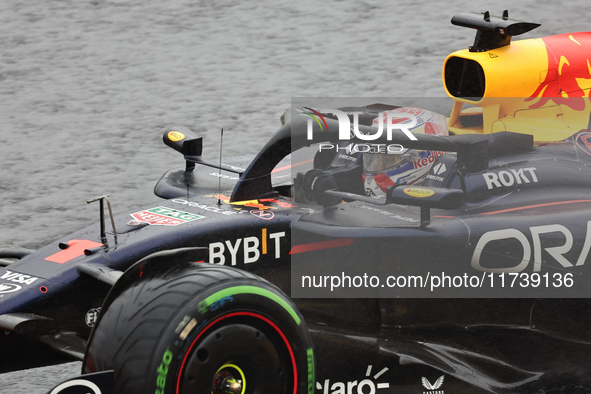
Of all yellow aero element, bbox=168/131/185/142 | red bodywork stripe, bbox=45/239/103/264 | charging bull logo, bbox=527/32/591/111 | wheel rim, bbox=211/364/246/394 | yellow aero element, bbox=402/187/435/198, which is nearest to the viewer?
wheel rim, bbox=211/364/246/394

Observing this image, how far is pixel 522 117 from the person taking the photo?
4.34 meters

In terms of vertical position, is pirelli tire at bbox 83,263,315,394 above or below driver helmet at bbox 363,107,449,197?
below

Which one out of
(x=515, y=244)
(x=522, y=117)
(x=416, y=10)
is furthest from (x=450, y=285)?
(x=416, y=10)

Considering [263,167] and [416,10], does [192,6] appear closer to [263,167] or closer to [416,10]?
[416,10]

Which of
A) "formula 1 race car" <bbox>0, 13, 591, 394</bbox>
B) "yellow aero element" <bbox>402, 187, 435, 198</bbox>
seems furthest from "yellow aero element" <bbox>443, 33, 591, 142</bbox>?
"yellow aero element" <bbox>402, 187, 435, 198</bbox>

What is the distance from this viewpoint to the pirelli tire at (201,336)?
2.89 metres

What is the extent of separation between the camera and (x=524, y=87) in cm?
452

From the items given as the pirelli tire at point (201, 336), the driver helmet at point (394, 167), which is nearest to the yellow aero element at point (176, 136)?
the driver helmet at point (394, 167)

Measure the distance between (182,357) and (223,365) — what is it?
17cm

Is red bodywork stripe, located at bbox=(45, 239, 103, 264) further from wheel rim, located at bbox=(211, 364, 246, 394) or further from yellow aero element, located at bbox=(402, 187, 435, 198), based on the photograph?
yellow aero element, located at bbox=(402, 187, 435, 198)

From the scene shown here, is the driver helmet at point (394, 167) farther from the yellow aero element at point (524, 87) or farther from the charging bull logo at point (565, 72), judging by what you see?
the charging bull logo at point (565, 72)

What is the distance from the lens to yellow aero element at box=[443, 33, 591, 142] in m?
4.30

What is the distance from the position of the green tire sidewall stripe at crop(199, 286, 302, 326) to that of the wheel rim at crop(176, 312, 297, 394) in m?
0.07

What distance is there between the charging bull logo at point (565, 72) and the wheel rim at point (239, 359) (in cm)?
199
